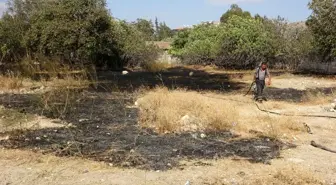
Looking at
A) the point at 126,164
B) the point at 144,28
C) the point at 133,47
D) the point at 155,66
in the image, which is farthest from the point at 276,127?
the point at 144,28

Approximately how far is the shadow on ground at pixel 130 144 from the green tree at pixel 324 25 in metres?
18.0

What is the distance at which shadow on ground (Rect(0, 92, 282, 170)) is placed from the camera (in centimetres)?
734

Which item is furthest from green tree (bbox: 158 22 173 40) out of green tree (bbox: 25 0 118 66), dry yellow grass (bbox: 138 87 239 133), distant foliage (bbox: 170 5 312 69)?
dry yellow grass (bbox: 138 87 239 133)

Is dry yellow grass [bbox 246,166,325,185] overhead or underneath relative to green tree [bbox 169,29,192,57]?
underneath

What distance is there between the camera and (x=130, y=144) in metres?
8.20

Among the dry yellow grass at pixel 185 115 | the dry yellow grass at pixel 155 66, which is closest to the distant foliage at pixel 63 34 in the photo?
the dry yellow grass at pixel 155 66

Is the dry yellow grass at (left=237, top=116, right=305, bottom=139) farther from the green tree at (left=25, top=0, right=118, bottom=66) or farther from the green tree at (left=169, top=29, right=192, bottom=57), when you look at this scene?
the green tree at (left=169, top=29, right=192, bottom=57)

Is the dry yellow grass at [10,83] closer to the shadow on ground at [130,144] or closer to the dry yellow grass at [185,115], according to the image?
the shadow on ground at [130,144]

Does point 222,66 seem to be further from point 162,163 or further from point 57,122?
point 162,163

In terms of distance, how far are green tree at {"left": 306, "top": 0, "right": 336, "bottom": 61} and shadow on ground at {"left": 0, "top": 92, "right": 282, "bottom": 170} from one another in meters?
18.0

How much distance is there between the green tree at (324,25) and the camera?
24578 mm

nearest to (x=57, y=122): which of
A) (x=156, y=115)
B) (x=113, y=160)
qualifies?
(x=156, y=115)

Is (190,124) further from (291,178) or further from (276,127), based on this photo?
(291,178)

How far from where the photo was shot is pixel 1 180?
6.07 m
